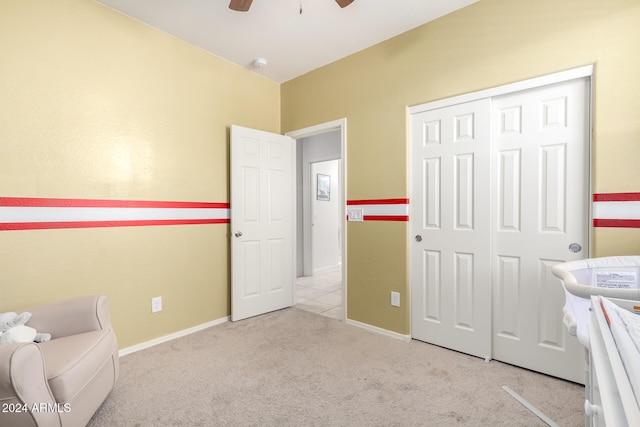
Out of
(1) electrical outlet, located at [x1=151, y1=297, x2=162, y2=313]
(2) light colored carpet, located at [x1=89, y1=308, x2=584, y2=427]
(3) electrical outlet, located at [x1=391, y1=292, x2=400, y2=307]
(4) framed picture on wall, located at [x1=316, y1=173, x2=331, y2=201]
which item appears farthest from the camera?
(4) framed picture on wall, located at [x1=316, y1=173, x2=331, y2=201]

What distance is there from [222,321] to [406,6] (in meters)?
3.11

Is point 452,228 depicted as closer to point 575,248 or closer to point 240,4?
point 575,248

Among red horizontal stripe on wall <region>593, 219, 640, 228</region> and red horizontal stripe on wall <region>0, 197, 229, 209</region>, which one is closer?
red horizontal stripe on wall <region>593, 219, 640, 228</region>

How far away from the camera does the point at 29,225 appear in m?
1.94

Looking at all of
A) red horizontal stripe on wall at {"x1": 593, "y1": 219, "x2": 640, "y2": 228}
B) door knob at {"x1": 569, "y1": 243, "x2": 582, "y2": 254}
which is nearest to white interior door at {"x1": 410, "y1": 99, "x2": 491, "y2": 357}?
door knob at {"x1": 569, "y1": 243, "x2": 582, "y2": 254}

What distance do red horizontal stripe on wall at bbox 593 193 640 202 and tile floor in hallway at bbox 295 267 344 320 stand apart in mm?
2172

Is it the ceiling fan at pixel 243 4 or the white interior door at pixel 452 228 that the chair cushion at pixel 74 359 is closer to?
the ceiling fan at pixel 243 4

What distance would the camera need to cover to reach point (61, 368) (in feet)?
4.32

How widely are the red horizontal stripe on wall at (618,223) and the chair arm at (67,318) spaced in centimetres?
289

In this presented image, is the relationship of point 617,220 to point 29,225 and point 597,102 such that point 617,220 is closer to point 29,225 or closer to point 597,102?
point 597,102

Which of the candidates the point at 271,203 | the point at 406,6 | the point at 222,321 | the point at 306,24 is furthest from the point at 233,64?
the point at 222,321

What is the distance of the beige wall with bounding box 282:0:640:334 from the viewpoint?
5.65 feet

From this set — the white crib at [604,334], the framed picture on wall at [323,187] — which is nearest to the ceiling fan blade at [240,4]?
the white crib at [604,334]

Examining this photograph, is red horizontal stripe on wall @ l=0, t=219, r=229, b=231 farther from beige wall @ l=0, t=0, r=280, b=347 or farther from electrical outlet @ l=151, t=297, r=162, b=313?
electrical outlet @ l=151, t=297, r=162, b=313
